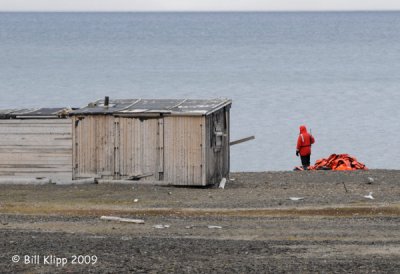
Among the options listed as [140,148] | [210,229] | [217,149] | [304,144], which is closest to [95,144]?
[140,148]

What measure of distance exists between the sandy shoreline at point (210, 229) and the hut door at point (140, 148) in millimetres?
470

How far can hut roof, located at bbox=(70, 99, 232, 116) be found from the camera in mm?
30375

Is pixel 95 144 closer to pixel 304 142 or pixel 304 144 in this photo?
pixel 304 142

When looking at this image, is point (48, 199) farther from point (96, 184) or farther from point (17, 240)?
point (17, 240)

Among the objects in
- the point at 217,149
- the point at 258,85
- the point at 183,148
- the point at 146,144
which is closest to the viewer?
the point at 183,148

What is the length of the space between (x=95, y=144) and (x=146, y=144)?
56.5 inches

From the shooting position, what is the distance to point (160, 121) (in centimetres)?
3031

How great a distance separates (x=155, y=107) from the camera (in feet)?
103

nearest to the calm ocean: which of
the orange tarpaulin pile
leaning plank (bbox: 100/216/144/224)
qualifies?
the orange tarpaulin pile

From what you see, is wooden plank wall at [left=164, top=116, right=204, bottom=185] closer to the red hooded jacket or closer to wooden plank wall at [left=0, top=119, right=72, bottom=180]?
wooden plank wall at [left=0, top=119, right=72, bottom=180]

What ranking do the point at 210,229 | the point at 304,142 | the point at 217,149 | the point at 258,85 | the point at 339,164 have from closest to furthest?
1. the point at 210,229
2. the point at 217,149
3. the point at 304,142
4. the point at 339,164
5. the point at 258,85

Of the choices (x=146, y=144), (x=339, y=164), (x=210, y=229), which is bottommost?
(x=210, y=229)

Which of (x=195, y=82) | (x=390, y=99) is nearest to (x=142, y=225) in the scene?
(x=390, y=99)

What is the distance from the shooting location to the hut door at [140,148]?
3036cm
